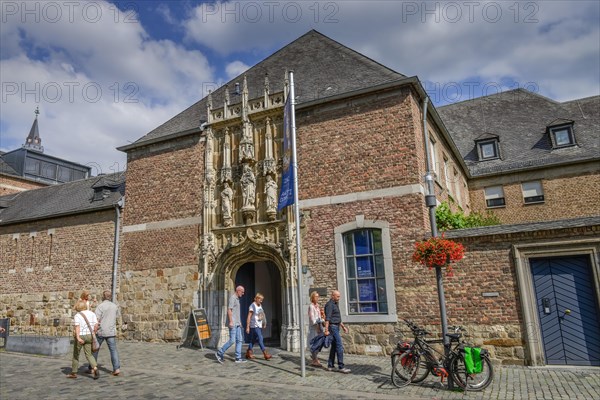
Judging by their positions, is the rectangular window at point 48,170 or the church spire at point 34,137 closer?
the rectangular window at point 48,170

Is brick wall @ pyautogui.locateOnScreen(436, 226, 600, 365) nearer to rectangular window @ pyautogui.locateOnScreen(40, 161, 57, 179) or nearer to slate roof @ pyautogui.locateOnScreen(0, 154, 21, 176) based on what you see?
slate roof @ pyautogui.locateOnScreen(0, 154, 21, 176)

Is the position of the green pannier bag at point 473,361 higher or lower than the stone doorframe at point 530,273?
lower

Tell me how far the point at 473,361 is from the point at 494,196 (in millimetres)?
16589

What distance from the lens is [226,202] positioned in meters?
13.3

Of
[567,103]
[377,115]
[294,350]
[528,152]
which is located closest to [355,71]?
[377,115]

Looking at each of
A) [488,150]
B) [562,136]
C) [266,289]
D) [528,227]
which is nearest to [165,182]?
[266,289]

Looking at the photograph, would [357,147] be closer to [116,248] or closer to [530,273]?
[530,273]

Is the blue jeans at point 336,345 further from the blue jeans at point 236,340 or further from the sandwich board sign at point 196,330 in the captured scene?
the sandwich board sign at point 196,330

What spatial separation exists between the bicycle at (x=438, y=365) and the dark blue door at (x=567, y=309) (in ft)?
8.37

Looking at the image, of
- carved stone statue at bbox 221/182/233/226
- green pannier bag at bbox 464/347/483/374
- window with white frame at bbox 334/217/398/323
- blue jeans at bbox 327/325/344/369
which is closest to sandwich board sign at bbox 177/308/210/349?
carved stone statue at bbox 221/182/233/226

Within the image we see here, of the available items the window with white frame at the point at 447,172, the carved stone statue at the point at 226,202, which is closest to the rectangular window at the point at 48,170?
the carved stone statue at the point at 226,202

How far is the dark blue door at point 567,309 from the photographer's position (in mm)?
9016

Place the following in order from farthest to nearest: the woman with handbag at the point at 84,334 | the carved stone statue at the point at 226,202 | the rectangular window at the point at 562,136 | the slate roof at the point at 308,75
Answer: the rectangular window at the point at 562,136, the carved stone statue at the point at 226,202, the slate roof at the point at 308,75, the woman with handbag at the point at 84,334

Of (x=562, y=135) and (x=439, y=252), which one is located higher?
(x=562, y=135)
